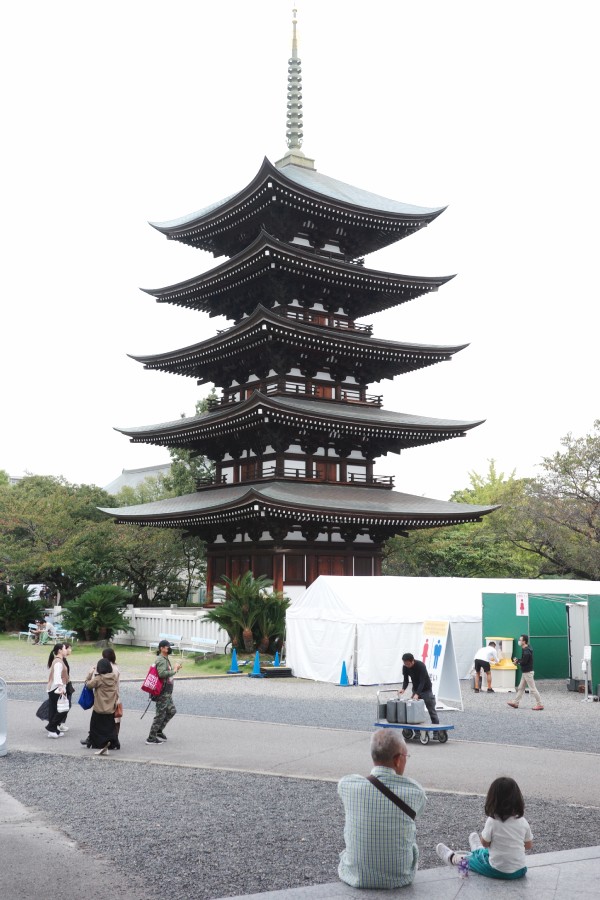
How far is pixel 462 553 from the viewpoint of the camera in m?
50.2

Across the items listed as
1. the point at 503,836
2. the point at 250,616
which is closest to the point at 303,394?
the point at 250,616

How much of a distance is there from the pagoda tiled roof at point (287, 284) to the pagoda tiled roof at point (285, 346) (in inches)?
67.0

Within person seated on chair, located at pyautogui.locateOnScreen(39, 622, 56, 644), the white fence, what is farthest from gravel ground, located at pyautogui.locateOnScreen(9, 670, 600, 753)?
person seated on chair, located at pyautogui.locateOnScreen(39, 622, 56, 644)

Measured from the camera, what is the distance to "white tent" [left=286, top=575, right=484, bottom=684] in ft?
85.1

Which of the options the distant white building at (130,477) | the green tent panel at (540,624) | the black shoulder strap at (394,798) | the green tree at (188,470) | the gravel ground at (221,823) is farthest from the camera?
the distant white building at (130,477)

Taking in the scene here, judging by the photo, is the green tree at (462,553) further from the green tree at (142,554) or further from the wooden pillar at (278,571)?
the wooden pillar at (278,571)

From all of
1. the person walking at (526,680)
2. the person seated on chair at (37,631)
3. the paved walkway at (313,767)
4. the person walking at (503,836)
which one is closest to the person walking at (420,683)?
the paved walkway at (313,767)

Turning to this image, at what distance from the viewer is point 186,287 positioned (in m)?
40.8

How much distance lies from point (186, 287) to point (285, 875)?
35276 millimetres

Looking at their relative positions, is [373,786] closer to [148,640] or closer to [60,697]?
[60,697]

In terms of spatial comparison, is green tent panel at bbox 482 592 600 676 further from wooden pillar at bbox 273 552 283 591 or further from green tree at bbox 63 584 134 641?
green tree at bbox 63 584 134 641

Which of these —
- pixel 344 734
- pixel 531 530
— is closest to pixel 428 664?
pixel 344 734

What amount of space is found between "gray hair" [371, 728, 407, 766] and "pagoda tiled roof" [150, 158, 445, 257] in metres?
31.0

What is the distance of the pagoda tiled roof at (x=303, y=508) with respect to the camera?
3247 centimetres
